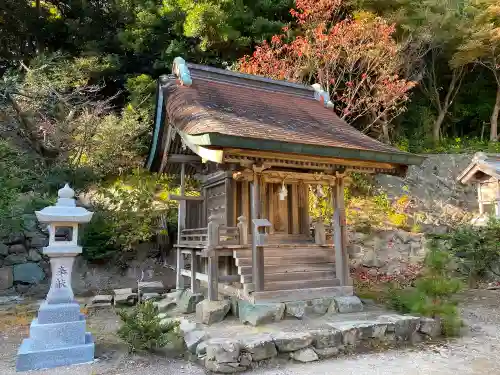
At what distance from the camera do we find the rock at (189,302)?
838 cm

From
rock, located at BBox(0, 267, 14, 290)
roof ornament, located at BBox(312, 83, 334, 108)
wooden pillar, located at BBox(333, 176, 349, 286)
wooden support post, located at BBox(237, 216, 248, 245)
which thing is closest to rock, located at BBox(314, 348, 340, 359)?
wooden pillar, located at BBox(333, 176, 349, 286)

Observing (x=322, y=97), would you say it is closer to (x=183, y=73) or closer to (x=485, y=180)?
(x=183, y=73)

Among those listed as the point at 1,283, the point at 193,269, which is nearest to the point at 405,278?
the point at 193,269

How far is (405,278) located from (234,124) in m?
8.92

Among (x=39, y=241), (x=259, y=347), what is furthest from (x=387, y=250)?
(x=39, y=241)

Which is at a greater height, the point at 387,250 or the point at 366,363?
the point at 387,250

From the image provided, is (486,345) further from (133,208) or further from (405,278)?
(133,208)

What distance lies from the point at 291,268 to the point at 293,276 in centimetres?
→ 17

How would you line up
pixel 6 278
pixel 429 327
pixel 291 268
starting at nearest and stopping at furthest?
pixel 429 327 < pixel 291 268 < pixel 6 278

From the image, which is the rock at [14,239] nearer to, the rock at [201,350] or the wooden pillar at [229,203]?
the wooden pillar at [229,203]

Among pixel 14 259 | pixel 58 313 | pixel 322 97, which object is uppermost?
pixel 322 97

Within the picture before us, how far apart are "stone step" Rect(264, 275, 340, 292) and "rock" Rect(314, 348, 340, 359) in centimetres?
165

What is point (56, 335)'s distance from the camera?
18.7 feet

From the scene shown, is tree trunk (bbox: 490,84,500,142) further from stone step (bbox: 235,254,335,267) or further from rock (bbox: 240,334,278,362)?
rock (bbox: 240,334,278,362)
